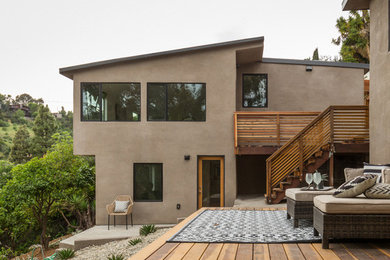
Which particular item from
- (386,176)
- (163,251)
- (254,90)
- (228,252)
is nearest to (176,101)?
(254,90)

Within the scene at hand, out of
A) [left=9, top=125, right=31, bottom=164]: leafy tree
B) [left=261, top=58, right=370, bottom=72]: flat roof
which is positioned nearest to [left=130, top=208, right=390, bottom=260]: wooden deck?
[left=261, top=58, right=370, bottom=72]: flat roof

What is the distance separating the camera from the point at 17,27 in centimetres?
2448

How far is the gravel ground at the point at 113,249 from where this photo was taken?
22.5ft

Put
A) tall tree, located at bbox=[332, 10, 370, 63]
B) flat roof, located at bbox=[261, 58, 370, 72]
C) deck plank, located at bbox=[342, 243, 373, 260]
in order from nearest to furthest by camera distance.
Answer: deck plank, located at bbox=[342, 243, 373, 260] → flat roof, located at bbox=[261, 58, 370, 72] → tall tree, located at bbox=[332, 10, 370, 63]

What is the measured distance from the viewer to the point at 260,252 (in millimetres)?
3467

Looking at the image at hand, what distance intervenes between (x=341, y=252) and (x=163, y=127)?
7.19 m

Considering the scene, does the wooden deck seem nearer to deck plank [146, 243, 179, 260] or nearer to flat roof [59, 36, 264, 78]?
deck plank [146, 243, 179, 260]

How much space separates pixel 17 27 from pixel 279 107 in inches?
897

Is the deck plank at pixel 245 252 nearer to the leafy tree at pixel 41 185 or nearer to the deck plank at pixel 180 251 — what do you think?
the deck plank at pixel 180 251

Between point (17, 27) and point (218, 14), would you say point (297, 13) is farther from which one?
point (17, 27)

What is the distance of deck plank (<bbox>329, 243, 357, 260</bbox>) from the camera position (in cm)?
318

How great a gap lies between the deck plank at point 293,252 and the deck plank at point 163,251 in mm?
1317

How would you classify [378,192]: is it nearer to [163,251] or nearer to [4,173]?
[163,251]

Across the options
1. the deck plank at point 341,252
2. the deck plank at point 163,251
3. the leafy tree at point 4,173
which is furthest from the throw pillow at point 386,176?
the leafy tree at point 4,173
